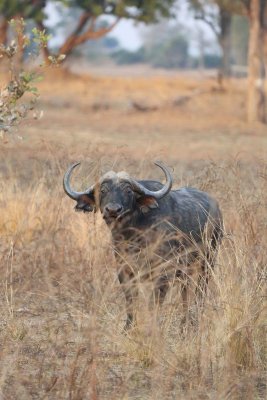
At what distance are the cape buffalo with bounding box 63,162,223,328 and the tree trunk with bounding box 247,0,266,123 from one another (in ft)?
58.2

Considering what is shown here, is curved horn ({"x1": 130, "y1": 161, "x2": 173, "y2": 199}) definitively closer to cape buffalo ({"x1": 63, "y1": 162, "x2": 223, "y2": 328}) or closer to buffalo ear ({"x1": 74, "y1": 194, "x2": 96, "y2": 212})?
cape buffalo ({"x1": 63, "y1": 162, "x2": 223, "y2": 328})

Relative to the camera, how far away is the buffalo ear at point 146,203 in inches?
255

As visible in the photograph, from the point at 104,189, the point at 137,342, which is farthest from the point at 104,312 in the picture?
the point at 137,342

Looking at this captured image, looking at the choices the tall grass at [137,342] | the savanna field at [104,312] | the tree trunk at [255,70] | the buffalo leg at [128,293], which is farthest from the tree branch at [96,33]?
the buffalo leg at [128,293]

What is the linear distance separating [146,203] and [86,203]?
0.40m

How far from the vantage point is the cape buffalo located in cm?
625

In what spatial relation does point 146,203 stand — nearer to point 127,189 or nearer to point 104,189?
point 127,189

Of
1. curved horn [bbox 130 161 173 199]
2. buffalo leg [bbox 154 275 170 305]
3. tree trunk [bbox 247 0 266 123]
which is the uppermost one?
curved horn [bbox 130 161 173 199]

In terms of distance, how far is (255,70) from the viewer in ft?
80.4

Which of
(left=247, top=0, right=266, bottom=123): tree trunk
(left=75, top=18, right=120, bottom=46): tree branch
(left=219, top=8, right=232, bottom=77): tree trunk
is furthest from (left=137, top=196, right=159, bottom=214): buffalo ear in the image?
(left=219, top=8, right=232, bottom=77): tree trunk

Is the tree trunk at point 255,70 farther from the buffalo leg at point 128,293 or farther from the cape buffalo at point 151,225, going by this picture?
the buffalo leg at point 128,293

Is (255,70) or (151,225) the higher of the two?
(151,225)

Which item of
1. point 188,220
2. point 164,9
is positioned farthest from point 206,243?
point 164,9

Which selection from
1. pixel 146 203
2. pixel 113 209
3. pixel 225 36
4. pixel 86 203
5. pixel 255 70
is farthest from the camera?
pixel 225 36
